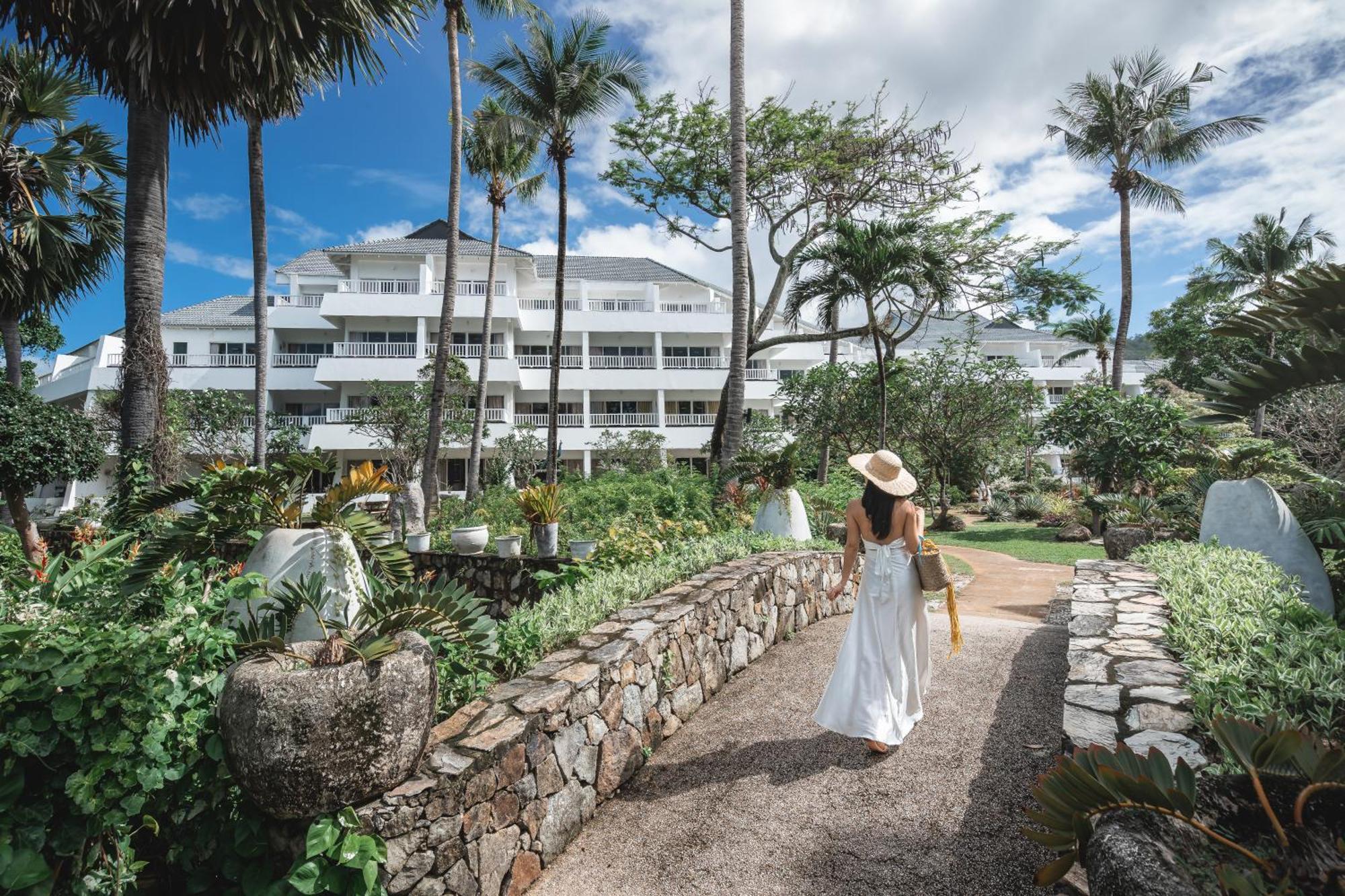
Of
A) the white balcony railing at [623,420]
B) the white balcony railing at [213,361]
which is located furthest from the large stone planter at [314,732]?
the white balcony railing at [213,361]

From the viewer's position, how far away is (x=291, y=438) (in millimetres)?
Result: 25344

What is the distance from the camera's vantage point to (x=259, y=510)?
4008 mm

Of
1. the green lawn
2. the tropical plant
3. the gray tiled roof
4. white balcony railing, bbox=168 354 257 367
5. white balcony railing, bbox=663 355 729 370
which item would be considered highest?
the gray tiled roof

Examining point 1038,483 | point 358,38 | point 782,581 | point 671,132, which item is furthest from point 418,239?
point 782,581

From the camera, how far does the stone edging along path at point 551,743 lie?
2662 mm

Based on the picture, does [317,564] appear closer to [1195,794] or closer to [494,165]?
[1195,794]

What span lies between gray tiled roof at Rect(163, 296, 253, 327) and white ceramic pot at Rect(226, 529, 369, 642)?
108 ft

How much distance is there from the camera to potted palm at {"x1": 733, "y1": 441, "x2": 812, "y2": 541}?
845 cm

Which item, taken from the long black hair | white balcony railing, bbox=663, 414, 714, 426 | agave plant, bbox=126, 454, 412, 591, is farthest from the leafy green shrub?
white balcony railing, bbox=663, 414, 714, 426

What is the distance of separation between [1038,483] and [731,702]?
81.6ft

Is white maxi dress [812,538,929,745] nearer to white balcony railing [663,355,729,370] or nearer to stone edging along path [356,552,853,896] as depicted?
stone edging along path [356,552,853,896]

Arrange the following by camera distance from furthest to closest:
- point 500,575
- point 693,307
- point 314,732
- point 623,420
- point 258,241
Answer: point 693,307
point 623,420
point 258,241
point 500,575
point 314,732

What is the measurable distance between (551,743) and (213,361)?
32336 mm

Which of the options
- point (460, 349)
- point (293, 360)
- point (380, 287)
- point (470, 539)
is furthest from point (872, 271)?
point (293, 360)
